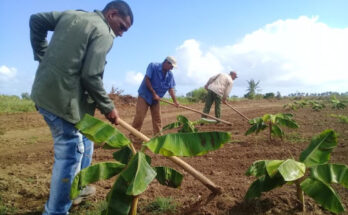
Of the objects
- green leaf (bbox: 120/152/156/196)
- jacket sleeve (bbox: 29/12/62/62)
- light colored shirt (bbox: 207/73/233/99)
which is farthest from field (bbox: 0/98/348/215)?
light colored shirt (bbox: 207/73/233/99)

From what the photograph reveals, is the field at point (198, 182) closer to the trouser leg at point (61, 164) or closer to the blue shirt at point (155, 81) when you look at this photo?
the trouser leg at point (61, 164)

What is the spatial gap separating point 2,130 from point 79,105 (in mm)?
6930

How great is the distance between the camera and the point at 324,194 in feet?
7.07

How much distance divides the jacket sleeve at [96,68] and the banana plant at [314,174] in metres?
1.69

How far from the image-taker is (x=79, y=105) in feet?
8.45

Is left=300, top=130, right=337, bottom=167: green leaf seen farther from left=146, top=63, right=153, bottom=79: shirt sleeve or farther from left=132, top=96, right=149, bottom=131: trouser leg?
left=146, top=63, right=153, bottom=79: shirt sleeve

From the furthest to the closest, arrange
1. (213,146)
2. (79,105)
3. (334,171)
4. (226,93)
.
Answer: (226,93), (79,105), (334,171), (213,146)

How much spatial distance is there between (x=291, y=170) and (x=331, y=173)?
0.38m

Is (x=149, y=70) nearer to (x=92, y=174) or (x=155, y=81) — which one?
(x=155, y=81)

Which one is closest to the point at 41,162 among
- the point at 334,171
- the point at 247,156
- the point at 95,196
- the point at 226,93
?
the point at 95,196

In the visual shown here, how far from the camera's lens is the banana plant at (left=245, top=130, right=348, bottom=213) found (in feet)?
6.98

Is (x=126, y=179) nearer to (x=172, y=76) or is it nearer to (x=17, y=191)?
(x=17, y=191)

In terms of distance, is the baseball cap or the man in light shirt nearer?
the baseball cap

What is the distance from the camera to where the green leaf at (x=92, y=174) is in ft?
6.79
